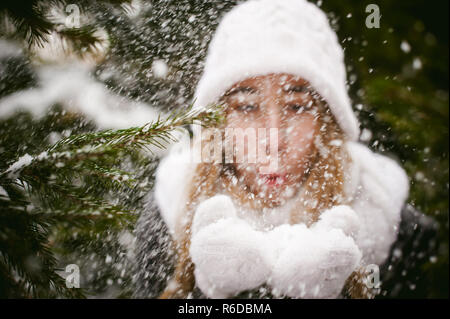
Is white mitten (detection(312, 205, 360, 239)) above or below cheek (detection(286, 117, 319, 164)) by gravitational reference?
below

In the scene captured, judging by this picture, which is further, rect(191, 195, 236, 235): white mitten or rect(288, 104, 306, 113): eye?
rect(288, 104, 306, 113): eye

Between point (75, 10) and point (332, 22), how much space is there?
0.79 metres

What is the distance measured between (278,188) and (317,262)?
268mm

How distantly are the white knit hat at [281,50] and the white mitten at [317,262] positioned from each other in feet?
1.28

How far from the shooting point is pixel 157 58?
1.08 meters

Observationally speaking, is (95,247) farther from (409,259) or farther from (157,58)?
(409,259)

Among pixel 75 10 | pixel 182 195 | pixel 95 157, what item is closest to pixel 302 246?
pixel 182 195

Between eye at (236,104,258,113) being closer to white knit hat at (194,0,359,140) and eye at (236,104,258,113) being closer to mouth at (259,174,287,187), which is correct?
white knit hat at (194,0,359,140)

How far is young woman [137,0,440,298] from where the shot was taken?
735mm

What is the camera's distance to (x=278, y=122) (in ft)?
2.84

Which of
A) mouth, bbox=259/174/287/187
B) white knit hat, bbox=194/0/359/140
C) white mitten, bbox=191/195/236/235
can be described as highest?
white knit hat, bbox=194/0/359/140

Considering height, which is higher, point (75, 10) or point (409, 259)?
point (75, 10)

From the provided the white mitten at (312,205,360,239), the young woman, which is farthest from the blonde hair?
the white mitten at (312,205,360,239)
